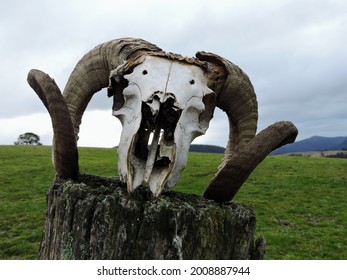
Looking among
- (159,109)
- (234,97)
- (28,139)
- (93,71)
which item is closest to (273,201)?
(234,97)

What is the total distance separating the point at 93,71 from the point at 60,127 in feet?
4.42

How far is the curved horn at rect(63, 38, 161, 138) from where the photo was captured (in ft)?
16.1

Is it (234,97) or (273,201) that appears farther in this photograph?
(273,201)

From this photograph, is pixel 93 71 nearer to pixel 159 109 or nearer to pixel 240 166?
pixel 159 109

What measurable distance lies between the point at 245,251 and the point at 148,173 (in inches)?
48.4

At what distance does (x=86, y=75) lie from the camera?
210 inches

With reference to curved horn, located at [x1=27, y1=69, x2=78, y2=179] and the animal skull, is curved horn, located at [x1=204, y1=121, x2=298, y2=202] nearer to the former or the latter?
the animal skull

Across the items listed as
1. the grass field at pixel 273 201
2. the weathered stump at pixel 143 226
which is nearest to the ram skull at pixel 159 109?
the weathered stump at pixel 143 226

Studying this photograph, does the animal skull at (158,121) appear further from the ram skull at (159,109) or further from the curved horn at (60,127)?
the curved horn at (60,127)

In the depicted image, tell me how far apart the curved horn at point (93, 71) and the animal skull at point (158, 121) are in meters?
0.87

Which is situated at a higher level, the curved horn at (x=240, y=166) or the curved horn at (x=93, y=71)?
the curved horn at (x=93, y=71)

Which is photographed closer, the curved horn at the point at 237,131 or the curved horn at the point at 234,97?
the curved horn at the point at 237,131

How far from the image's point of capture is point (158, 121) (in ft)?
12.2

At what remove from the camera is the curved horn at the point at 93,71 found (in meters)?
A: 4.91
